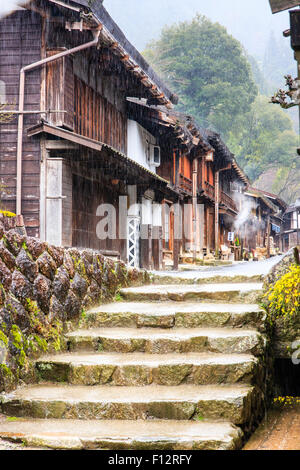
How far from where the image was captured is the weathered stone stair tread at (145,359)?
558 centimetres

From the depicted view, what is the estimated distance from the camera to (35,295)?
5953 millimetres

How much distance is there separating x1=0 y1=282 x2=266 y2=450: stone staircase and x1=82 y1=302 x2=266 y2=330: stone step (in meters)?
0.01

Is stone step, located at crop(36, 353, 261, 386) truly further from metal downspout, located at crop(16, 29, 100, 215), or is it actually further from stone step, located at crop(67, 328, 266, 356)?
metal downspout, located at crop(16, 29, 100, 215)

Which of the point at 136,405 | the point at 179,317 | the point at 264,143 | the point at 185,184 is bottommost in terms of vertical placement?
the point at 136,405

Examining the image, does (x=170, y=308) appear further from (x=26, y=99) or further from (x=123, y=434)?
(x=26, y=99)

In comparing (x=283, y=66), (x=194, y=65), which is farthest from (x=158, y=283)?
(x=283, y=66)

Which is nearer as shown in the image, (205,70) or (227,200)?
(227,200)

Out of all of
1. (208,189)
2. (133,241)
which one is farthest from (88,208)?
(208,189)

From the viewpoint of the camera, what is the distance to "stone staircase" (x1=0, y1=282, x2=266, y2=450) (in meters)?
4.49

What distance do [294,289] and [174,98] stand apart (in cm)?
1359

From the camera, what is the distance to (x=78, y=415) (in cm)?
494

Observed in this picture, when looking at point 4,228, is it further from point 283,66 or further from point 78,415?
point 283,66

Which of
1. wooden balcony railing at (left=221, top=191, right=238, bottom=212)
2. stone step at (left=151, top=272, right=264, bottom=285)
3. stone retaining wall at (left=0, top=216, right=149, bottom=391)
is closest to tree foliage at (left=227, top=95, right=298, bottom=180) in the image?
wooden balcony railing at (left=221, top=191, right=238, bottom=212)

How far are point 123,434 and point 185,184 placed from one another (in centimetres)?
2105
